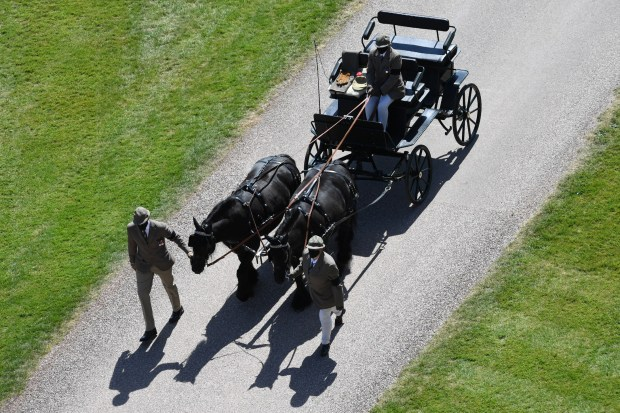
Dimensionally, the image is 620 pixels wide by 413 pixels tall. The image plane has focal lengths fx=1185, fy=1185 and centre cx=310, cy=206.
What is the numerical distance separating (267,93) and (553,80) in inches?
220

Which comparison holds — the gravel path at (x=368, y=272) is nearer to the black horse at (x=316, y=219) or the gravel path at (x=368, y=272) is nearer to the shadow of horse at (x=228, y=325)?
the shadow of horse at (x=228, y=325)

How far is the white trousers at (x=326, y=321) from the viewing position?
17141mm

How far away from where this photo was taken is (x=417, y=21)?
69.7 ft

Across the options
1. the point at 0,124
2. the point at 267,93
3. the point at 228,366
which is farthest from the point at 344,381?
the point at 0,124

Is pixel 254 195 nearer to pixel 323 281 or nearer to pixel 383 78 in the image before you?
pixel 323 281

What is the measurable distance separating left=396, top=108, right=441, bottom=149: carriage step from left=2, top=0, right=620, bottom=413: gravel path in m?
1.22

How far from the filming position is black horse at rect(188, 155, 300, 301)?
687 inches

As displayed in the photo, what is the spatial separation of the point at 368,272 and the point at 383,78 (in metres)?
3.25

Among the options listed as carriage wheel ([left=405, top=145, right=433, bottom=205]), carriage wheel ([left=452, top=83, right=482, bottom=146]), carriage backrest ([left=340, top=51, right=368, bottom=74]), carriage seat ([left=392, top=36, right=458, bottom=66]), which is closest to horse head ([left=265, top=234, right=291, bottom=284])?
carriage wheel ([left=405, top=145, right=433, bottom=205])

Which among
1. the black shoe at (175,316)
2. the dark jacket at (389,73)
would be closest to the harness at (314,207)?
the dark jacket at (389,73)

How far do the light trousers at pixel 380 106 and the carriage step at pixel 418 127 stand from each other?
0.45 metres

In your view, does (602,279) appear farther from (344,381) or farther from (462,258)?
(344,381)

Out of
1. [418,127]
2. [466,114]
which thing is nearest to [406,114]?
[418,127]

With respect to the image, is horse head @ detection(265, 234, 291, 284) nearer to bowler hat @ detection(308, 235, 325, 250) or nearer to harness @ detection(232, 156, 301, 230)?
bowler hat @ detection(308, 235, 325, 250)
